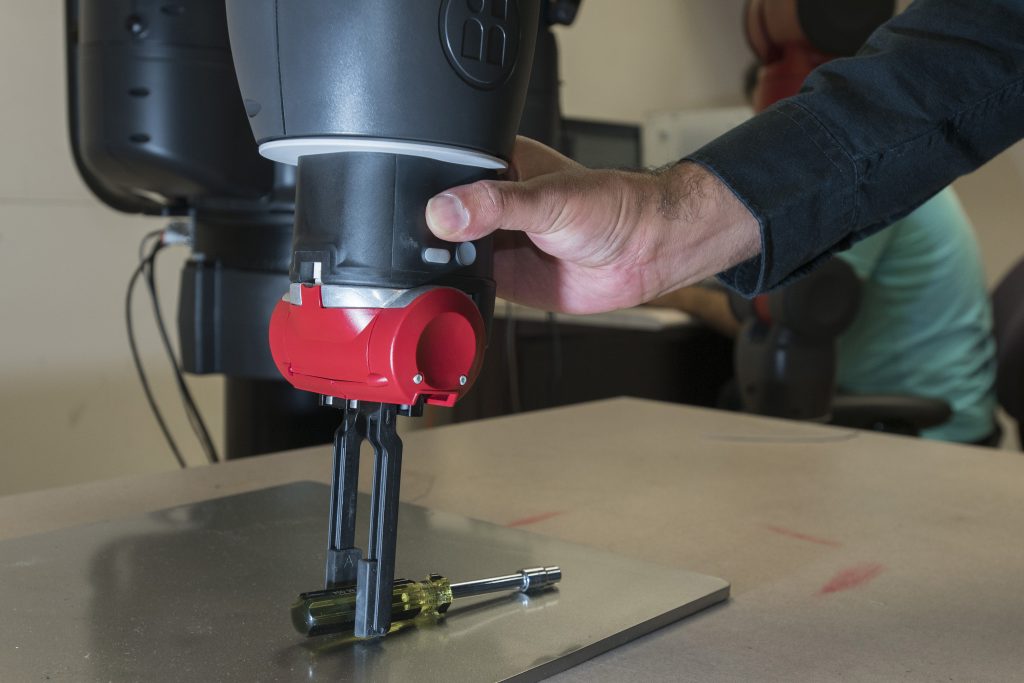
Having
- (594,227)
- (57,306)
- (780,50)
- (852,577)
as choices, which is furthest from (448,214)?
(780,50)

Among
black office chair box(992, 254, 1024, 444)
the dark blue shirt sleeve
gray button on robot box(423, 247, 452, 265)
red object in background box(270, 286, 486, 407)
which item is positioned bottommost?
black office chair box(992, 254, 1024, 444)

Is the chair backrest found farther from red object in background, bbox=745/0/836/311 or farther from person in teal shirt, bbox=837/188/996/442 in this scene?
red object in background, bbox=745/0/836/311

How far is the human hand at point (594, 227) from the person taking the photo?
1.32 feet

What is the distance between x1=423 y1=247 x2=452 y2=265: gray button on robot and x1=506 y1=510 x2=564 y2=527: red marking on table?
0.34 metres

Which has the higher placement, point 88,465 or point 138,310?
point 138,310

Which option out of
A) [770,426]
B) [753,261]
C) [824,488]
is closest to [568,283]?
[753,261]

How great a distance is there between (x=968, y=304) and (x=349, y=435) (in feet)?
5.84

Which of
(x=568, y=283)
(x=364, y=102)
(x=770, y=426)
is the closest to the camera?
(x=364, y=102)

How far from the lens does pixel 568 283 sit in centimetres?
60

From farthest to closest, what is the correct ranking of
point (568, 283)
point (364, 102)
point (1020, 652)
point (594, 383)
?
point (594, 383), point (568, 283), point (1020, 652), point (364, 102)

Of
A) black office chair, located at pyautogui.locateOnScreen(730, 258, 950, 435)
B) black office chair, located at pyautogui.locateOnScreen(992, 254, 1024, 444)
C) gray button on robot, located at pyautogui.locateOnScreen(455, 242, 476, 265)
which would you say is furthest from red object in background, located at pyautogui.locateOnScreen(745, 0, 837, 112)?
gray button on robot, located at pyautogui.locateOnScreen(455, 242, 476, 265)

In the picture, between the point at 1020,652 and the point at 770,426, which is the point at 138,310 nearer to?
the point at 770,426

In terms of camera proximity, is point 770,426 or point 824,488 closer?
point 824,488

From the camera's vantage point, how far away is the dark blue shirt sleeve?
0.56 m
